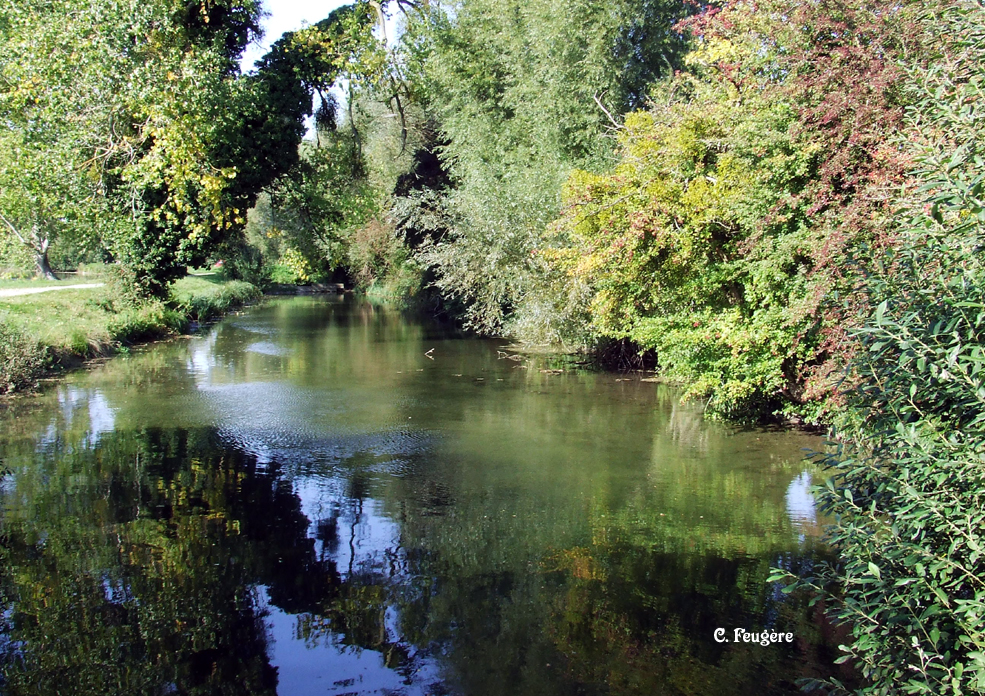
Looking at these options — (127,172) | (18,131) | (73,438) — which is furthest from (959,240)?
(18,131)

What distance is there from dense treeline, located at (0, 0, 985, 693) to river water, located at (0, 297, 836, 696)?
4.47 feet

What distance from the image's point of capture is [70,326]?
60.1 feet

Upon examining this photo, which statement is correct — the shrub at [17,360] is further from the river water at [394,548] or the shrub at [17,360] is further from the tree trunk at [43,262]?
the tree trunk at [43,262]

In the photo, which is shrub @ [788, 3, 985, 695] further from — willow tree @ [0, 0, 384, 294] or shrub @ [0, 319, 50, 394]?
shrub @ [0, 319, 50, 394]

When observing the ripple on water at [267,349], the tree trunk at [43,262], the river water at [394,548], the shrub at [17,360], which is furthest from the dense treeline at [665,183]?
the tree trunk at [43,262]

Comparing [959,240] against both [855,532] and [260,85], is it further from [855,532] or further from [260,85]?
[260,85]

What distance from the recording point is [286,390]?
51.2ft

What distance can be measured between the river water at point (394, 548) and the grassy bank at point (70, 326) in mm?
1113

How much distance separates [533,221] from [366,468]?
10.0m

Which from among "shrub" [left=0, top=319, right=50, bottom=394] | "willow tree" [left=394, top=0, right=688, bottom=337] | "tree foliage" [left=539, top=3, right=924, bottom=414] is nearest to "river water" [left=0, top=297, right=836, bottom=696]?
"shrub" [left=0, top=319, right=50, bottom=394]

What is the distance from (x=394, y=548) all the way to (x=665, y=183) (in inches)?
287

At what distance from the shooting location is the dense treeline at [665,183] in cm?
348
